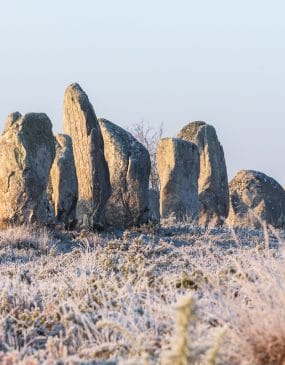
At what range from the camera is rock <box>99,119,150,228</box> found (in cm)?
2078

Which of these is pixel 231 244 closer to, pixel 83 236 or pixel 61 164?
pixel 83 236

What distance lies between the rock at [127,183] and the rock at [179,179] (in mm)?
3301

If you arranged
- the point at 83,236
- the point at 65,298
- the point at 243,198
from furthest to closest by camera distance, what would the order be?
the point at 243,198 → the point at 83,236 → the point at 65,298

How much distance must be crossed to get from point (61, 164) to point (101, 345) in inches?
A: 615

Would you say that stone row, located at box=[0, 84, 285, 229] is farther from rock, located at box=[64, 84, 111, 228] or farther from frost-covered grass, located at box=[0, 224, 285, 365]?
frost-covered grass, located at box=[0, 224, 285, 365]

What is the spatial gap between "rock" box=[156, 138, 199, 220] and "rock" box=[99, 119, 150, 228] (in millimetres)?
3301

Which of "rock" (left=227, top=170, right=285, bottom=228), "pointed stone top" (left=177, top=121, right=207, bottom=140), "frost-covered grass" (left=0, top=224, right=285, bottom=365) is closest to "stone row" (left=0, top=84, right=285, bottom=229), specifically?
"pointed stone top" (left=177, top=121, right=207, bottom=140)

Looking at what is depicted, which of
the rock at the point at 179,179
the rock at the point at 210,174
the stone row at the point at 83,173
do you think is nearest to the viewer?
the stone row at the point at 83,173

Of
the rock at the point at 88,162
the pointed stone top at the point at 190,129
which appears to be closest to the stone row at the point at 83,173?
the rock at the point at 88,162

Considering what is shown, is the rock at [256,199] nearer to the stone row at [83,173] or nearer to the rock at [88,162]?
the stone row at [83,173]

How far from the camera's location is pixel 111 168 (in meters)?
21.4

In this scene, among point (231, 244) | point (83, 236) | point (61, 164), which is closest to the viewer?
point (231, 244)

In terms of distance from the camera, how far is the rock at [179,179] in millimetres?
24594

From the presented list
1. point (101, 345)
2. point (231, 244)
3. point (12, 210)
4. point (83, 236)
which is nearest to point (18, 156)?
point (12, 210)
